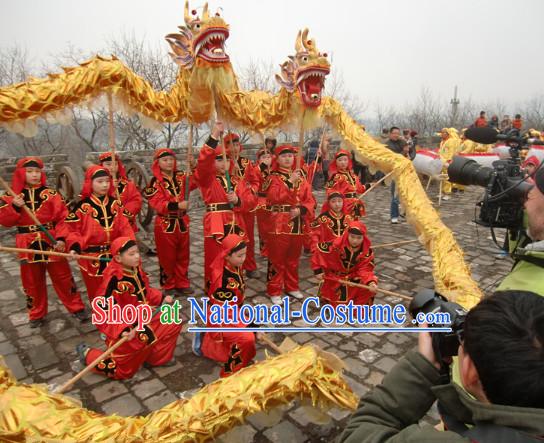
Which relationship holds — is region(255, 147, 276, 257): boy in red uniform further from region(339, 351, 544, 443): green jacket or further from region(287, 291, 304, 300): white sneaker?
region(339, 351, 544, 443): green jacket

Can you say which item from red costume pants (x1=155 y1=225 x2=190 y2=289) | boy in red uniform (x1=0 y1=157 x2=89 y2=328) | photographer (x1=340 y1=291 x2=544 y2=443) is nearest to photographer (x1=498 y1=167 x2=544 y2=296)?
photographer (x1=340 y1=291 x2=544 y2=443)

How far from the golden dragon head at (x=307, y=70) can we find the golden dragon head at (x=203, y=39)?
941mm

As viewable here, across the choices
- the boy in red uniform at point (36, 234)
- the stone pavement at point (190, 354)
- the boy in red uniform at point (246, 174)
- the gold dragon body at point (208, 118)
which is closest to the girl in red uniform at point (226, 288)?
the stone pavement at point (190, 354)

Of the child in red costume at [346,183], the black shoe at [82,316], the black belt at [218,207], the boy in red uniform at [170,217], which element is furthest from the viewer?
the child in red costume at [346,183]

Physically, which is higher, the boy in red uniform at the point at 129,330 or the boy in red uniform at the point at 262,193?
the boy in red uniform at the point at 262,193

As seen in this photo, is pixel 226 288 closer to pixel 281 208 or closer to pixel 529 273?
pixel 281 208

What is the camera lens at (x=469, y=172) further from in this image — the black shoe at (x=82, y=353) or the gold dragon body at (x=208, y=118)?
the black shoe at (x=82, y=353)

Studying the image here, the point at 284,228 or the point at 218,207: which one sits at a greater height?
Result: the point at 218,207

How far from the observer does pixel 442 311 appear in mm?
1452

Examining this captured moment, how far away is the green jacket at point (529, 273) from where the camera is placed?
1.44 m

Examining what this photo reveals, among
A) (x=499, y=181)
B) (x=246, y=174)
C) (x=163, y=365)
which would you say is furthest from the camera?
(x=246, y=174)

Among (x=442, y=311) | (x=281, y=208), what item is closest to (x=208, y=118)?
(x=281, y=208)

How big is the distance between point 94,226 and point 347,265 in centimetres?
279

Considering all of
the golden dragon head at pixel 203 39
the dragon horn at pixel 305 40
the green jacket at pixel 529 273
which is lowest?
the green jacket at pixel 529 273
